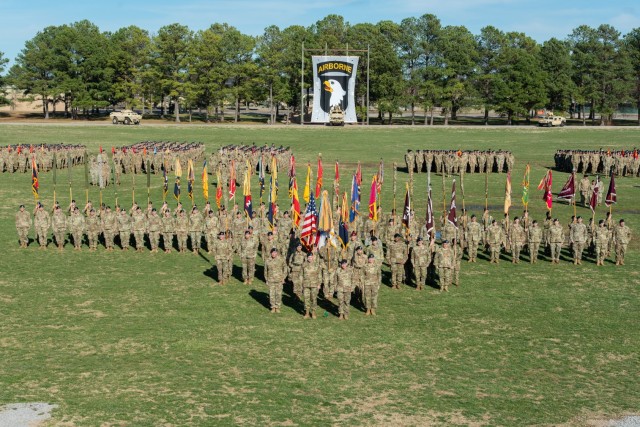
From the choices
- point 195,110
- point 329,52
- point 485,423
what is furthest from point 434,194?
point 195,110

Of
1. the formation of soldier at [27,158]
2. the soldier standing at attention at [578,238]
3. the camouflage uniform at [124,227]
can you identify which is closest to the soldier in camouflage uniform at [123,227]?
the camouflage uniform at [124,227]

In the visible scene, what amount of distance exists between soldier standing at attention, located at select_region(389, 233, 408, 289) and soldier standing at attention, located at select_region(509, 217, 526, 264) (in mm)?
3927

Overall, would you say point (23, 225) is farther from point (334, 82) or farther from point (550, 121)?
point (550, 121)

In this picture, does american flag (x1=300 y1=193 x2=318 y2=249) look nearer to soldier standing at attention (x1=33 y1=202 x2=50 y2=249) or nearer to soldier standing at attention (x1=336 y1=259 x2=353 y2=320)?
soldier standing at attention (x1=336 y1=259 x2=353 y2=320)

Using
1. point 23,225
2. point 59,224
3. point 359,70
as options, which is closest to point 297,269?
point 59,224

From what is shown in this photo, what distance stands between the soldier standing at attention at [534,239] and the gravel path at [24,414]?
530 inches

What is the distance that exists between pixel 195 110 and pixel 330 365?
110 m

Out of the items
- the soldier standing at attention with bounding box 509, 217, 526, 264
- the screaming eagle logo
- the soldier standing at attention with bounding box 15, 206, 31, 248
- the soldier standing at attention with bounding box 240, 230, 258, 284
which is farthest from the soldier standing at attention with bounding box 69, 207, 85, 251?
the screaming eagle logo

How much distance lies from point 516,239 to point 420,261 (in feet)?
12.9

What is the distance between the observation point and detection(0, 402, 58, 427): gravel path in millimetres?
10875

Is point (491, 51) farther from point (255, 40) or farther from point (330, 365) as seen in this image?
point (330, 365)

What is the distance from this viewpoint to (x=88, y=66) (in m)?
92.8

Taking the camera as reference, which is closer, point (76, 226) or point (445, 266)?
point (445, 266)

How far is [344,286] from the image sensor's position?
51.0 feet
